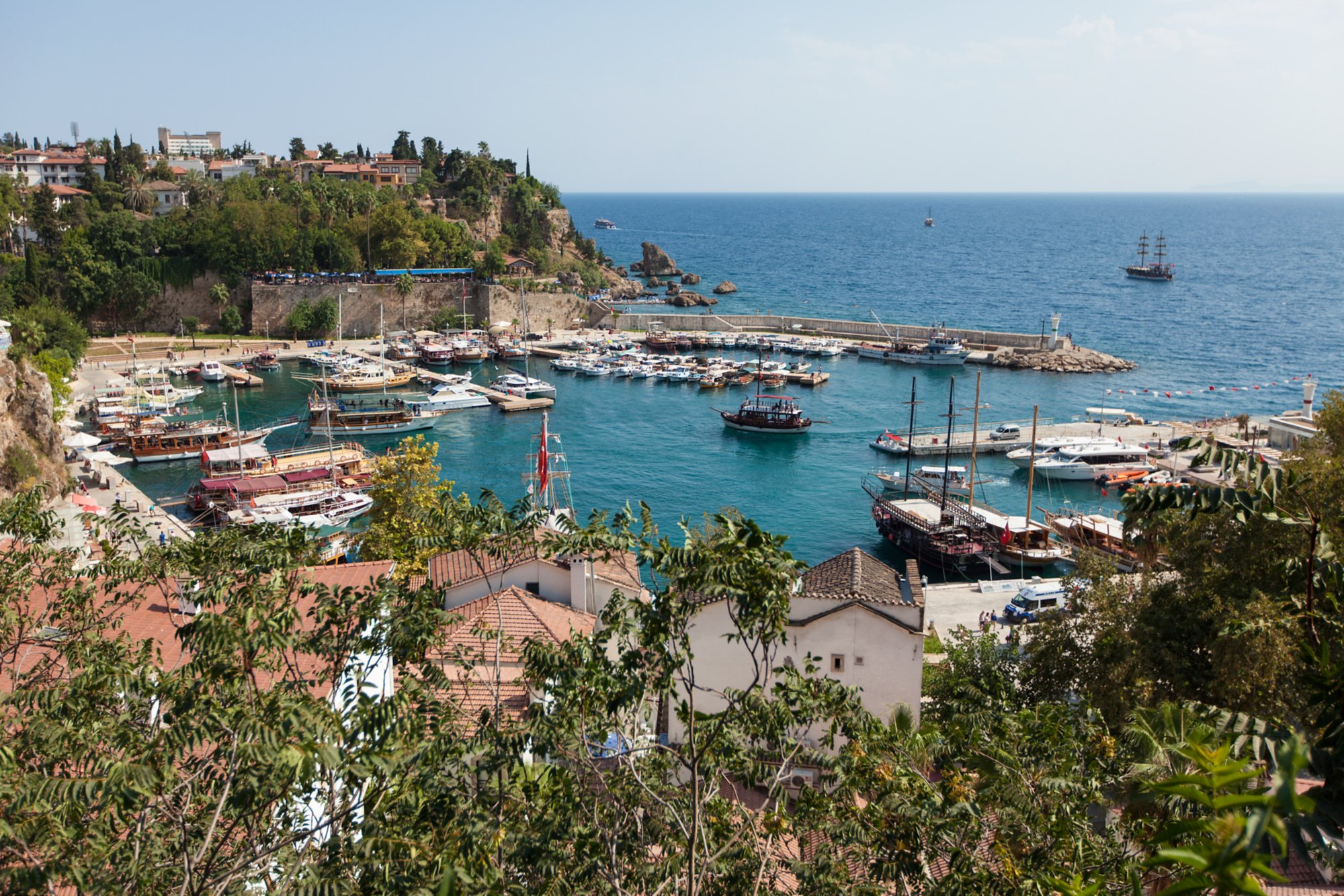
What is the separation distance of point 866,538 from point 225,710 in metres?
29.4

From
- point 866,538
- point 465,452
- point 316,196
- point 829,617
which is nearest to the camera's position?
point 829,617

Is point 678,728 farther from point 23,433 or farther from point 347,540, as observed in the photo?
point 23,433

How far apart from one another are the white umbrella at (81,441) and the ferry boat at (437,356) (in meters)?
24.6

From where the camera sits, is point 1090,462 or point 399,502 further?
point 1090,462

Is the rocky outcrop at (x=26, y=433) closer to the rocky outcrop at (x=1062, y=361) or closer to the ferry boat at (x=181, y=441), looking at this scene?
the ferry boat at (x=181, y=441)

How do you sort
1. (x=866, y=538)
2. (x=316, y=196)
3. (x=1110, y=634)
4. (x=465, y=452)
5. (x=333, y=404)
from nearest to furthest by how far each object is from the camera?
1. (x=1110, y=634)
2. (x=866, y=538)
3. (x=465, y=452)
4. (x=333, y=404)
5. (x=316, y=196)

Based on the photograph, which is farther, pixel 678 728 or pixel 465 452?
pixel 465 452

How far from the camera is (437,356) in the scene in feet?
200

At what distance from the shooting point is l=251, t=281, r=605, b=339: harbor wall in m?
65.2

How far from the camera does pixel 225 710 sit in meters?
5.99

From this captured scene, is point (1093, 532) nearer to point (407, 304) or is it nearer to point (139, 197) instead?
point (407, 304)

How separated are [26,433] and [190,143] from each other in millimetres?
129375

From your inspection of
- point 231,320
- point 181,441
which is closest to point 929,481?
point 181,441

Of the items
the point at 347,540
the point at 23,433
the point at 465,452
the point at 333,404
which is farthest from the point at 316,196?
the point at 347,540
